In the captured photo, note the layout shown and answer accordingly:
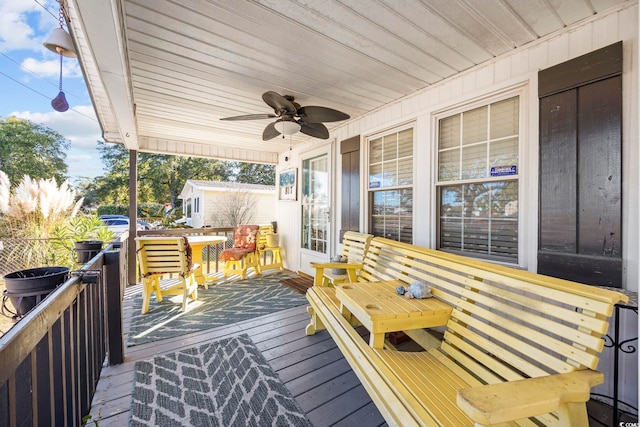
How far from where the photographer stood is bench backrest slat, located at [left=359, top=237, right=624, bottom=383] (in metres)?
1.11

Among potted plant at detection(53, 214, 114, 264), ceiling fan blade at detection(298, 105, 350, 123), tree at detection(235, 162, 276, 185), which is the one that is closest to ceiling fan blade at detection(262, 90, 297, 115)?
ceiling fan blade at detection(298, 105, 350, 123)

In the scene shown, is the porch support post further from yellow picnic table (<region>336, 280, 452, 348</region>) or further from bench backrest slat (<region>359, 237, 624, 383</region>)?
bench backrest slat (<region>359, 237, 624, 383</region>)

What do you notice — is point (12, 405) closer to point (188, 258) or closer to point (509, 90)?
point (188, 258)

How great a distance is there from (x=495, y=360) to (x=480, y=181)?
1708mm

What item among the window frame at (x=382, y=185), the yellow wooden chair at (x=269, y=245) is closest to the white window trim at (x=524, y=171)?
the window frame at (x=382, y=185)

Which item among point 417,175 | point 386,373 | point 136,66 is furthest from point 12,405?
point 417,175

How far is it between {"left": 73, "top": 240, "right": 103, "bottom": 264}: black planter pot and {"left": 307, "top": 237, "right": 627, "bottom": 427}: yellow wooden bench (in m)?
2.18

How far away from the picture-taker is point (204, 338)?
2.70 m

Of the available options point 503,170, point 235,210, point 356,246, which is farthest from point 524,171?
point 235,210

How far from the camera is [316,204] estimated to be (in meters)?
4.88

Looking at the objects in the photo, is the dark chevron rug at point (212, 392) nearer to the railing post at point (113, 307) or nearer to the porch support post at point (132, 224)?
the railing post at point (113, 307)

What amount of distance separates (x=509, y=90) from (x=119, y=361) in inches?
159

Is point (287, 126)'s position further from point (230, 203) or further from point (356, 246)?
point (230, 203)

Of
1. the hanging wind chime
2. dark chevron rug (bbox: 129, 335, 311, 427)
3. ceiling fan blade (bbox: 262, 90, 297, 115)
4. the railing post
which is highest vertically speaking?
the hanging wind chime
